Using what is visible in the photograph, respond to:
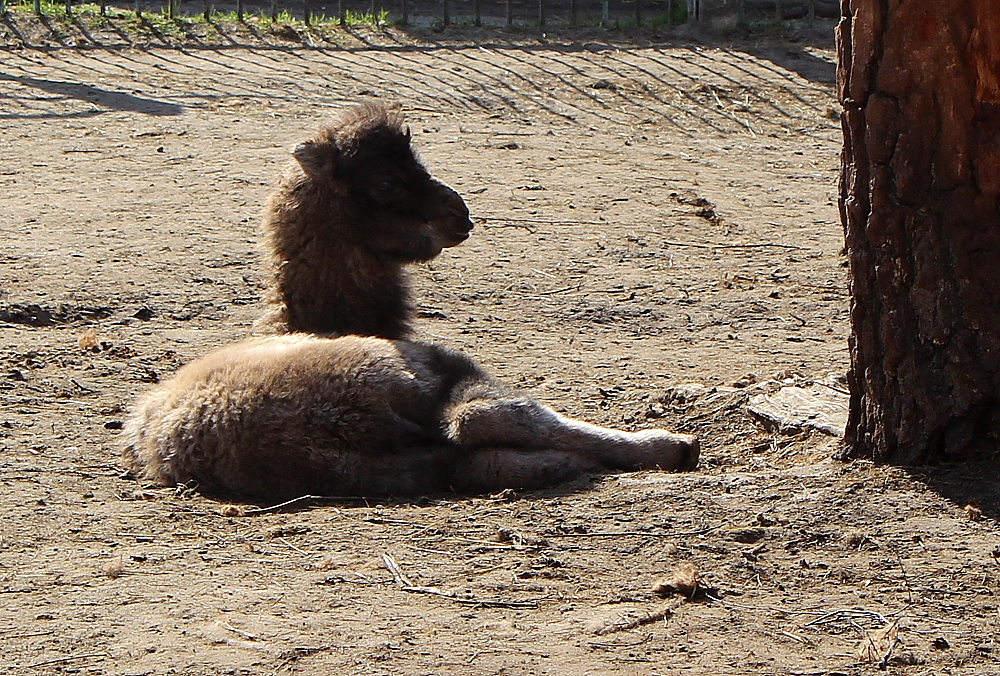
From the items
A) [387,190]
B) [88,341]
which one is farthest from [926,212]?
[88,341]

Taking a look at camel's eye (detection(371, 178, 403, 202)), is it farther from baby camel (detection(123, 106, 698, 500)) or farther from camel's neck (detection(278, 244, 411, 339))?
baby camel (detection(123, 106, 698, 500))

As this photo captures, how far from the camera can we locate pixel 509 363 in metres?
6.93

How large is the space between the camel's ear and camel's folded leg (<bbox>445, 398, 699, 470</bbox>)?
141cm

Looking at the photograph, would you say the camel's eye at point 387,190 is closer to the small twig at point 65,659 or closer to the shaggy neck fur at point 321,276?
the shaggy neck fur at point 321,276

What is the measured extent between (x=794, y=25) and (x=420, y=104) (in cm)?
524

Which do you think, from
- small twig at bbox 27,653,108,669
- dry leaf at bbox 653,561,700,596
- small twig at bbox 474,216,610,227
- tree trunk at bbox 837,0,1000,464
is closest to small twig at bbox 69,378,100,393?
small twig at bbox 27,653,108,669

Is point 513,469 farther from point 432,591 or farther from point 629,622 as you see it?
point 629,622

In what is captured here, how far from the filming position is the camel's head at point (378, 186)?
19.2ft

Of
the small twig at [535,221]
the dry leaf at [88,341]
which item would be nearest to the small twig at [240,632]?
the dry leaf at [88,341]

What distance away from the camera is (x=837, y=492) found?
4.53 metres

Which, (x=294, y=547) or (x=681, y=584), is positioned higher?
(x=681, y=584)

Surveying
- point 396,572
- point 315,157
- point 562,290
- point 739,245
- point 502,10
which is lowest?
point 396,572

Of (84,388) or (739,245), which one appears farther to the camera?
(739,245)

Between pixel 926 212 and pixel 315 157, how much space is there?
2614 millimetres
